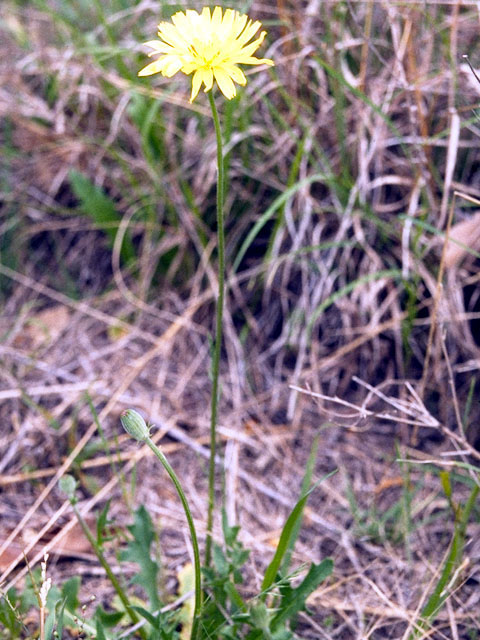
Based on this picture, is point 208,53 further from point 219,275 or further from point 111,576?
point 111,576

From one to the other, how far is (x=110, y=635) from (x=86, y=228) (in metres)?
1.39

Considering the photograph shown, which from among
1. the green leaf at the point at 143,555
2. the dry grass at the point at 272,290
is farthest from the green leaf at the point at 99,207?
the green leaf at the point at 143,555

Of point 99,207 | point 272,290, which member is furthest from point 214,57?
point 99,207

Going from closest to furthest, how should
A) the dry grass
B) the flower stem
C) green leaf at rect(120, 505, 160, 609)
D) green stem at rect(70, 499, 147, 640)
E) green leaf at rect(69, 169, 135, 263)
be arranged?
the flower stem < green stem at rect(70, 499, 147, 640) < green leaf at rect(120, 505, 160, 609) < the dry grass < green leaf at rect(69, 169, 135, 263)

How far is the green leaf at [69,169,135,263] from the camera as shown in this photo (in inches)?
83.7

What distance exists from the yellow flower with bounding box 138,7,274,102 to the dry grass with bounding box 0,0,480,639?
620 millimetres

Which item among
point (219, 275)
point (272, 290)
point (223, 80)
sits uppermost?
point (223, 80)

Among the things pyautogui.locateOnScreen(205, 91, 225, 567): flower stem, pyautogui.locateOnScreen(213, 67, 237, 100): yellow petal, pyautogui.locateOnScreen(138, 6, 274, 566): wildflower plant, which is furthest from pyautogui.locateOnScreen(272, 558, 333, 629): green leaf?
pyautogui.locateOnScreen(213, 67, 237, 100): yellow petal

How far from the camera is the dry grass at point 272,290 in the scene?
1.63 meters

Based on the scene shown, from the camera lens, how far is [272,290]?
2.02 meters

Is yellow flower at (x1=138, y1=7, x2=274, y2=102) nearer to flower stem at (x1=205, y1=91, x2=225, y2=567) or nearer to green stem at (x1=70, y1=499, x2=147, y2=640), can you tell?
flower stem at (x1=205, y1=91, x2=225, y2=567)

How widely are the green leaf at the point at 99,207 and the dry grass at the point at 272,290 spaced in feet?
0.19

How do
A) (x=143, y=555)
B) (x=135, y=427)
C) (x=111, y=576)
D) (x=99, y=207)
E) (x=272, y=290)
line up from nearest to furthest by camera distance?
(x=135, y=427) < (x=111, y=576) < (x=143, y=555) < (x=272, y=290) < (x=99, y=207)

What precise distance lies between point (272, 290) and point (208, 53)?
104 cm
